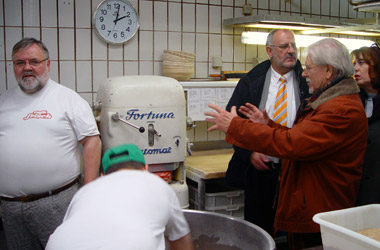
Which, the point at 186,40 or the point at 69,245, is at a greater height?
the point at 186,40

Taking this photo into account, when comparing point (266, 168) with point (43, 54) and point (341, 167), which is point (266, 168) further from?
point (43, 54)

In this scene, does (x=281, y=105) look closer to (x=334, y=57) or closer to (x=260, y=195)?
(x=260, y=195)

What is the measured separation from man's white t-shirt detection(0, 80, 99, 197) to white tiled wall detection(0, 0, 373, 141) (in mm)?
871

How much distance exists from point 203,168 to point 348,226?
149 centimetres

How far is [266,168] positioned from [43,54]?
4.57ft

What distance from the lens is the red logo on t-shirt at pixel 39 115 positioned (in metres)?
2.26

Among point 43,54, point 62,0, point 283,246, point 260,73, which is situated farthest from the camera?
point 283,246

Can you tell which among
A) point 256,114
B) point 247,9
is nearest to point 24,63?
point 256,114

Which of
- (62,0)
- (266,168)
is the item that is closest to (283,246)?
(266,168)

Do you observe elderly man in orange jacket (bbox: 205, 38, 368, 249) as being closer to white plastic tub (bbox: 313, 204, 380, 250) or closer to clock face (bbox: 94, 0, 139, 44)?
white plastic tub (bbox: 313, 204, 380, 250)

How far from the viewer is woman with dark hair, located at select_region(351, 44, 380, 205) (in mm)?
2232

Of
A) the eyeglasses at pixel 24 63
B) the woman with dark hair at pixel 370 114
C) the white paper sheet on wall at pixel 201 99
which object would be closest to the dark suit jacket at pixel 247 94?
the woman with dark hair at pixel 370 114

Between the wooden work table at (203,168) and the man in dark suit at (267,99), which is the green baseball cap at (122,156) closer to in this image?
the man in dark suit at (267,99)

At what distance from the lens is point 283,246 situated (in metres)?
3.35
